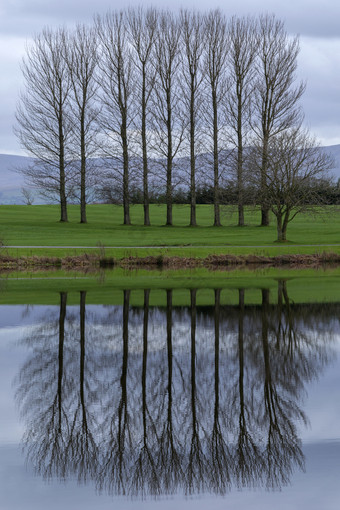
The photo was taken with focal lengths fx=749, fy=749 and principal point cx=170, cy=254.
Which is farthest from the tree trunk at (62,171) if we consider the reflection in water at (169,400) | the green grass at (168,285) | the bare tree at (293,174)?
the reflection in water at (169,400)

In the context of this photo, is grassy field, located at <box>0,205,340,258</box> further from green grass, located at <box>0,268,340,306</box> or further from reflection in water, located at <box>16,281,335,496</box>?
reflection in water, located at <box>16,281,335,496</box>

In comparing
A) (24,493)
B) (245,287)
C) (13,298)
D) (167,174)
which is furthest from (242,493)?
(167,174)

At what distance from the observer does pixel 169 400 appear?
10617 mm

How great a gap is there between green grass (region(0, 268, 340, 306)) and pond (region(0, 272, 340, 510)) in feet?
12.7

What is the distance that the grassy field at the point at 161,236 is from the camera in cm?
3962

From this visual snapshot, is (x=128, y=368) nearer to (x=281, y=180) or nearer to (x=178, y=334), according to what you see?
(x=178, y=334)

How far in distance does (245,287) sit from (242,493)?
19.7 meters

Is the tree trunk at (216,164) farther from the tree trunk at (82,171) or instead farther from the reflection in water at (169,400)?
the reflection in water at (169,400)

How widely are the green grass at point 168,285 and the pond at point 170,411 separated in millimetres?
3874

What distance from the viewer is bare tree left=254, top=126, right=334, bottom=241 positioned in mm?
45062

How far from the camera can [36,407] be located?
10383 millimetres

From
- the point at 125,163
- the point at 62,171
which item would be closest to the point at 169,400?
the point at 125,163

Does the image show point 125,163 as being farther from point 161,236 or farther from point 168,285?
point 168,285

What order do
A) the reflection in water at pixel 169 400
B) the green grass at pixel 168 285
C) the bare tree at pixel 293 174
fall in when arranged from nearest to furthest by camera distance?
the reflection in water at pixel 169 400 → the green grass at pixel 168 285 → the bare tree at pixel 293 174
